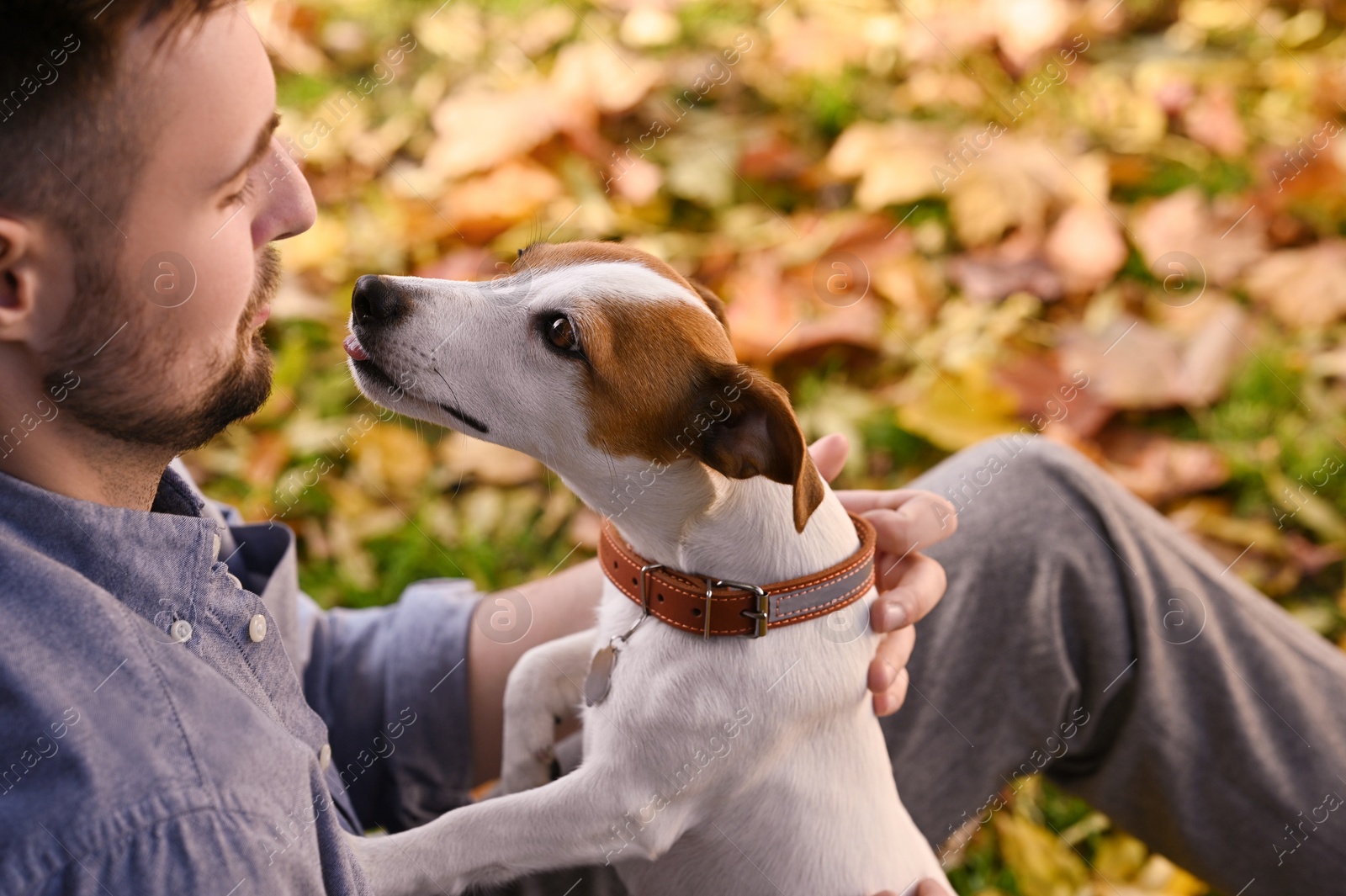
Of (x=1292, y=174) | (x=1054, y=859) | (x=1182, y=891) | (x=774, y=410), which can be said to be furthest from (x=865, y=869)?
(x=1292, y=174)

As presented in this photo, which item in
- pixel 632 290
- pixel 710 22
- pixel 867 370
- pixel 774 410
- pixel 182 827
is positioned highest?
pixel 182 827

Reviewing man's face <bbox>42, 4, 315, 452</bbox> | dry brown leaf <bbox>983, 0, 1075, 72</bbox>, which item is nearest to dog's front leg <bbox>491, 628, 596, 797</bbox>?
man's face <bbox>42, 4, 315, 452</bbox>

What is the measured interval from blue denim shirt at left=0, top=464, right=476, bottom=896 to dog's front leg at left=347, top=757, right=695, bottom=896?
0.57 feet

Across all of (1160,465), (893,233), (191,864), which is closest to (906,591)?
(191,864)

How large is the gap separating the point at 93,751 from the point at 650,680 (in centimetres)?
73

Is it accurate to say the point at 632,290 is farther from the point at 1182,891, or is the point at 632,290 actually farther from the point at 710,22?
the point at 710,22

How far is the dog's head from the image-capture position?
4.89ft

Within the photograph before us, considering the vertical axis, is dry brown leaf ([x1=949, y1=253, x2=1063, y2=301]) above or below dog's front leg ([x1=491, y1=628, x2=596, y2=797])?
below

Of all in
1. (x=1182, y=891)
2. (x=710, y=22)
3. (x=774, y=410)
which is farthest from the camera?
(x=710, y=22)

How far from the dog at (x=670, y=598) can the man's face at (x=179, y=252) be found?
0.29m

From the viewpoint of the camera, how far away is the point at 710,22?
13.5 ft

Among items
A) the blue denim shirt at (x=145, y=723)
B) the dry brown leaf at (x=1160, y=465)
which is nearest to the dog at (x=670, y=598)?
the blue denim shirt at (x=145, y=723)

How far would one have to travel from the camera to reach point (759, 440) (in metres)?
1.43

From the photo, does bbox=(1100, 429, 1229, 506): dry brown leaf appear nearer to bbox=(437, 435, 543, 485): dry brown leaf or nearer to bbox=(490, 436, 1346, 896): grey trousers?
bbox=(490, 436, 1346, 896): grey trousers
